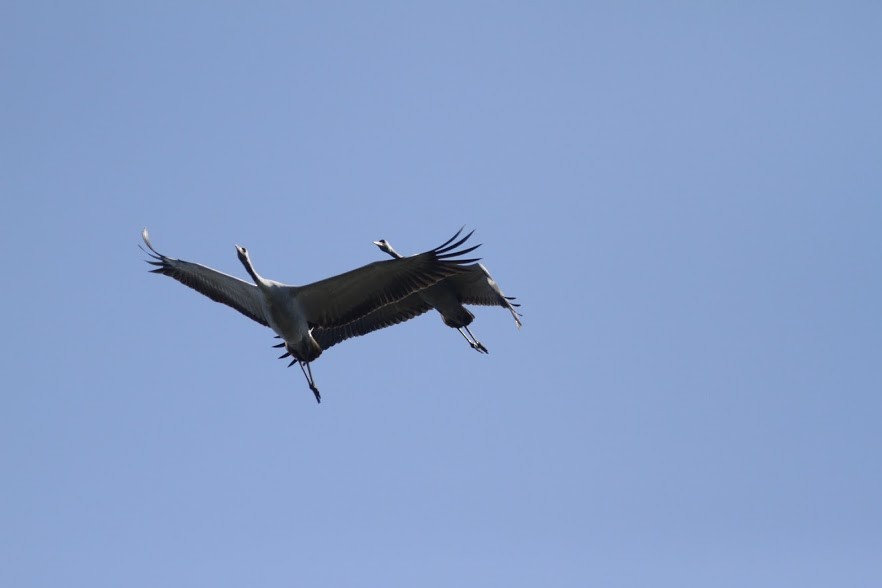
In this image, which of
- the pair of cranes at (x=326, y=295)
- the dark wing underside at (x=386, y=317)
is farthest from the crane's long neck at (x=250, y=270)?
the dark wing underside at (x=386, y=317)

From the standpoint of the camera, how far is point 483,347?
997 inches

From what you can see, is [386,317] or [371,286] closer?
[371,286]

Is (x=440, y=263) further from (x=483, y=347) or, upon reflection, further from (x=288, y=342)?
(x=483, y=347)

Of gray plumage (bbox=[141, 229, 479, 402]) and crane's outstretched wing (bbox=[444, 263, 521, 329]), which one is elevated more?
crane's outstretched wing (bbox=[444, 263, 521, 329])

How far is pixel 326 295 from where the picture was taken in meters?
20.8

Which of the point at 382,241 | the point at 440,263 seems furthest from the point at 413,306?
the point at 440,263

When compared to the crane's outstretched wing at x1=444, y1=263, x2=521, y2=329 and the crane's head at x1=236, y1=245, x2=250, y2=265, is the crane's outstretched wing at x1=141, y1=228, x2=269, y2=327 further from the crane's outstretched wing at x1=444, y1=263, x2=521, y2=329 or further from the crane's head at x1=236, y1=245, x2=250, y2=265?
the crane's outstretched wing at x1=444, y1=263, x2=521, y2=329

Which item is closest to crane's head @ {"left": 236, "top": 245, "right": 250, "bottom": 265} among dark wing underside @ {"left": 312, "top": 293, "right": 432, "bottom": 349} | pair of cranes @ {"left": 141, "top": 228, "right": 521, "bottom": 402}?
pair of cranes @ {"left": 141, "top": 228, "right": 521, "bottom": 402}

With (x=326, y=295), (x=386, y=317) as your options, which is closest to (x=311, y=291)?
(x=326, y=295)

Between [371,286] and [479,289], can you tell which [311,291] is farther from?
[479,289]

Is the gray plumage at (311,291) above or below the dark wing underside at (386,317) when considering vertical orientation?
below

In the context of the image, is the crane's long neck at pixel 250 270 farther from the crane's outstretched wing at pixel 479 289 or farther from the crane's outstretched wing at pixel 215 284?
the crane's outstretched wing at pixel 479 289

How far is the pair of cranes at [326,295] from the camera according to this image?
20.0 meters

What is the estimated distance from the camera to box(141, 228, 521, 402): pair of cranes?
20.0 m
